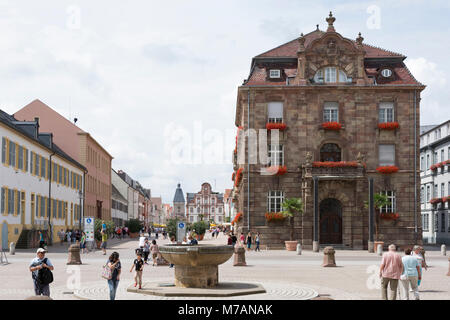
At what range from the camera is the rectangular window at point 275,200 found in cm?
4688

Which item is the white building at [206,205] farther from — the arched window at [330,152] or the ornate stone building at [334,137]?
the arched window at [330,152]

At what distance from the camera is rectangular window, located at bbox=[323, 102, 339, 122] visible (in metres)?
47.4

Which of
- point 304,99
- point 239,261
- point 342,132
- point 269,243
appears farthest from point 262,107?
point 239,261

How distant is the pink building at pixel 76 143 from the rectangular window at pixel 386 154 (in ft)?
104

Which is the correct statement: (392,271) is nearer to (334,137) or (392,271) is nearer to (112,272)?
(112,272)

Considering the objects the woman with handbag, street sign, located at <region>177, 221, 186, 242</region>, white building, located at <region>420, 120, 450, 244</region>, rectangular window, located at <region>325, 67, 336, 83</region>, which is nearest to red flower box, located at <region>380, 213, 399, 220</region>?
rectangular window, located at <region>325, 67, 336, 83</region>

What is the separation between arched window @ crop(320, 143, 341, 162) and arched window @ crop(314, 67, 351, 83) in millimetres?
4799

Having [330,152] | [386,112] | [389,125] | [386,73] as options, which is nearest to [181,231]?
[330,152]

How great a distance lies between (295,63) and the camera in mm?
48438

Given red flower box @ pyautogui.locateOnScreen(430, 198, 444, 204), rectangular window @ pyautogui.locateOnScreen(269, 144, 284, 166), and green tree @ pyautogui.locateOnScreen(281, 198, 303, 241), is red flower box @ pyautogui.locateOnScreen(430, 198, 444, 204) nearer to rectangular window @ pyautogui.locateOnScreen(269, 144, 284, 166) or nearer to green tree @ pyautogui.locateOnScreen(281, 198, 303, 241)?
green tree @ pyautogui.locateOnScreen(281, 198, 303, 241)

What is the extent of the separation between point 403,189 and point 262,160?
1059cm

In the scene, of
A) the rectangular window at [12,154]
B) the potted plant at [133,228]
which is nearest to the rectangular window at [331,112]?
the rectangular window at [12,154]

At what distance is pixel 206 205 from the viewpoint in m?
193

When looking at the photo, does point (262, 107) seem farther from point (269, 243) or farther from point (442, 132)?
point (442, 132)
